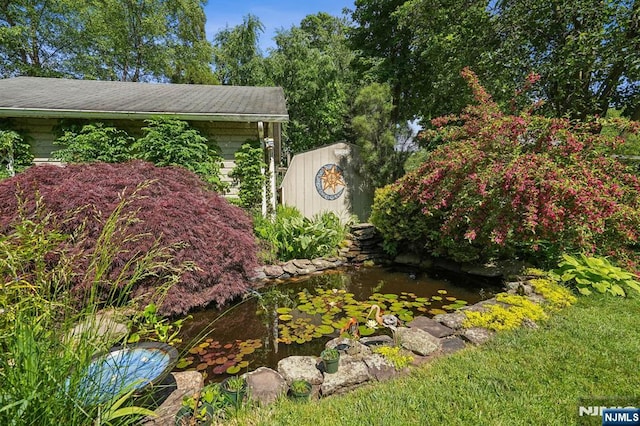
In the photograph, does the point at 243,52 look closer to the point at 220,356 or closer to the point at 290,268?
the point at 290,268

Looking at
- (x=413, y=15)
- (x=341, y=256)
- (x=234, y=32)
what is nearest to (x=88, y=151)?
(x=341, y=256)

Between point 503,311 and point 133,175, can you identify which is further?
point 133,175

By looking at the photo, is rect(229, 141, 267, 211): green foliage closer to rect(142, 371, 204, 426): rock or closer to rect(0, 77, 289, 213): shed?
rect(0, 77, 289, 213): shed

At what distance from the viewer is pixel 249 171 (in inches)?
256

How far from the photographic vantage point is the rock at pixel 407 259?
6.13 metres

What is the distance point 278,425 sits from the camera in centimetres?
167

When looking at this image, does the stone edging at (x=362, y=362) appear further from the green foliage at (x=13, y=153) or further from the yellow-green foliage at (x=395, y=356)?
the green foliage at (x=13, y=153)

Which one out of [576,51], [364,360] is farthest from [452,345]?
[576,51]

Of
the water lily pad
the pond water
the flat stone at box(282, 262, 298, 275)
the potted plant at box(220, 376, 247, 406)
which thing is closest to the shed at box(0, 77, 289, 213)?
the flat stone at box(282, 262, 298, 275)

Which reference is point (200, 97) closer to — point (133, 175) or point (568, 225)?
point (133, 175)

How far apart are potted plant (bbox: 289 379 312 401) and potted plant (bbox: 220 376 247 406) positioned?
32cm

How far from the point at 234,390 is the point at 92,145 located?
20.3 feet

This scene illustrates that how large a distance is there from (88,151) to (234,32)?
12.9 meters

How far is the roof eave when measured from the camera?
544 centimetres
